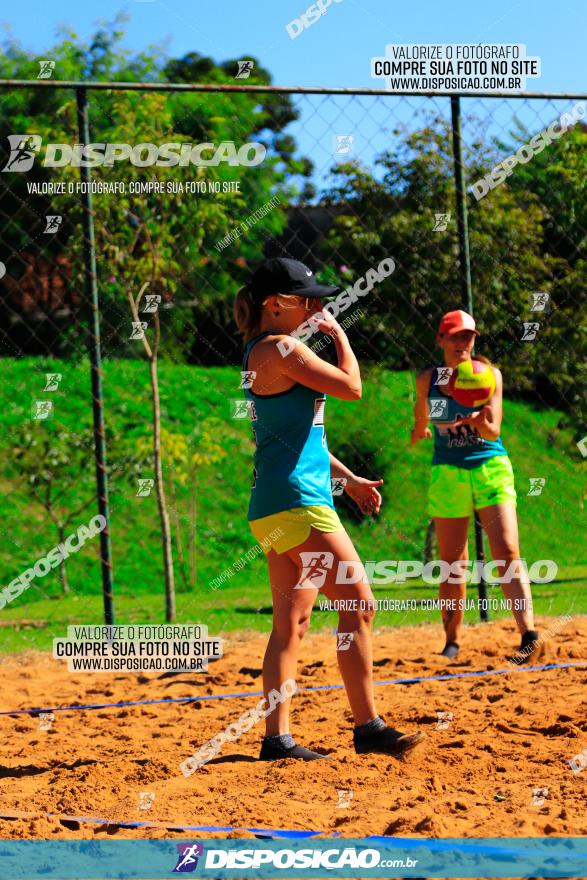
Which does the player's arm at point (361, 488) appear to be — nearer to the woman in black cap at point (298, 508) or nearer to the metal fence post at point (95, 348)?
the woman in black cap at point (298, 508)

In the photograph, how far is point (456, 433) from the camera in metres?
5.57

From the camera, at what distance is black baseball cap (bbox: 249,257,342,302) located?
3945 millimetres

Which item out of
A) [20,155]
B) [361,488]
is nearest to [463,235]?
[20,155]

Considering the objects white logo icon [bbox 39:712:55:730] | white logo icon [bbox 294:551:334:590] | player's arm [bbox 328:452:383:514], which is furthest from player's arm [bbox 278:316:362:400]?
white logo icon [bbox 39:712:55:730]

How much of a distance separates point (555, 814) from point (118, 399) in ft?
32.0

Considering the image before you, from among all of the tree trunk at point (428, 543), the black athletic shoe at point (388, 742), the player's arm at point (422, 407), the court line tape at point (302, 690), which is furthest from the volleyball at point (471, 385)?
the tree trunk at point (428, 543)

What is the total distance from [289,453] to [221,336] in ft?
32.3

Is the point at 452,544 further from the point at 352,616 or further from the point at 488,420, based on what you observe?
the point at 352,616

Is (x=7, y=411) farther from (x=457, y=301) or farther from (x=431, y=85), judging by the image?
(x=431, y=85)

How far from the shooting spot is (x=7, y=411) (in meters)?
11.9

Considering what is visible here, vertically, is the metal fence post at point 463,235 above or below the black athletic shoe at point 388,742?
above

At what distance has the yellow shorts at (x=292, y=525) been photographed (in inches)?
152

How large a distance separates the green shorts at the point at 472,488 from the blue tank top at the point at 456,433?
38 millimetres

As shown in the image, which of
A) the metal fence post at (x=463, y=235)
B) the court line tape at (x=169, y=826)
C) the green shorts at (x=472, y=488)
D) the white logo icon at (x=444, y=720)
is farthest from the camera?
the metal fence post at (x=463, y=235)
